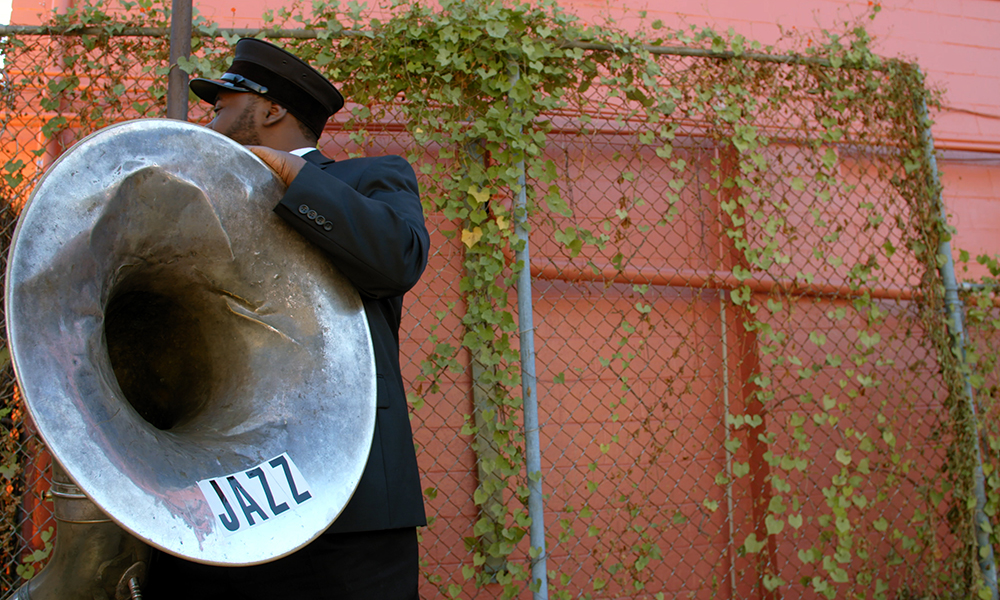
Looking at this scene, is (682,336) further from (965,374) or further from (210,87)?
(210,87)

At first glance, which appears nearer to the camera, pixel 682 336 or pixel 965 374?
pixel 965 374

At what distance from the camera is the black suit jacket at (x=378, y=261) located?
3.65 feet

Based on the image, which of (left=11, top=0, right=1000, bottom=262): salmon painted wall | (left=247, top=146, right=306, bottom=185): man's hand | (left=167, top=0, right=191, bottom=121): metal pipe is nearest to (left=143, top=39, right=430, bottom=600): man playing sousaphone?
(left=247, top=146, right=306, bottom=185): man's hand

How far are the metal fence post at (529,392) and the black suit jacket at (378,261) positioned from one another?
0.97m

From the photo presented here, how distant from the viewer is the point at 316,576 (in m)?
1.16

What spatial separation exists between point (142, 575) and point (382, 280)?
0.64 metres

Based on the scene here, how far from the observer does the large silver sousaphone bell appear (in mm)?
834

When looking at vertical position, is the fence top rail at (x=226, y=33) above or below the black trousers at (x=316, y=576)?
above

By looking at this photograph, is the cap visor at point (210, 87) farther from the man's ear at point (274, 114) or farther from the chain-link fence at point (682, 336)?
the chain-link fence at point (682, 336)

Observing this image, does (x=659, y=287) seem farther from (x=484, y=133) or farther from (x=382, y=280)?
(x=382, y=280)

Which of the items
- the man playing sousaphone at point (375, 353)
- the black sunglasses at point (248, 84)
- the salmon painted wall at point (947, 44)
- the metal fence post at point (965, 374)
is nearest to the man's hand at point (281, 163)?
the man playing sousaphone at point (375, 353)

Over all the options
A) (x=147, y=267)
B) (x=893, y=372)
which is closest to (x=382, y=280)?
(x=147, y=267)

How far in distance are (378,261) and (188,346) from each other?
14.3 inches

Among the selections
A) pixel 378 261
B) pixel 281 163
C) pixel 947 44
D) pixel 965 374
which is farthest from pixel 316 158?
pixel 947 44
